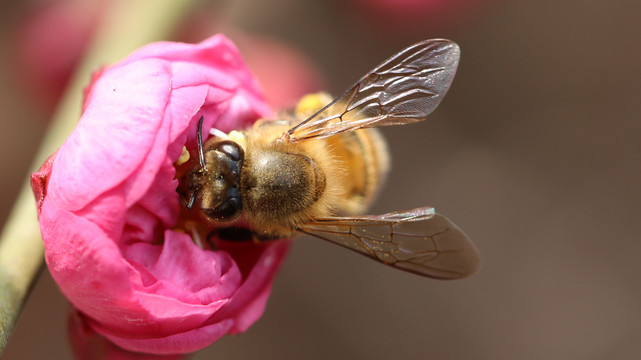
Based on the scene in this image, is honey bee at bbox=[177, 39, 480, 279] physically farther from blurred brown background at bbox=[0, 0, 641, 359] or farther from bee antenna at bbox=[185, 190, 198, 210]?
blurred brown background at bbox=[0, 0, 641, 359]

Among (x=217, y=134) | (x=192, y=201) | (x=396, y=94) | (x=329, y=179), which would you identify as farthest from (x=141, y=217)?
(x=396, y=94)

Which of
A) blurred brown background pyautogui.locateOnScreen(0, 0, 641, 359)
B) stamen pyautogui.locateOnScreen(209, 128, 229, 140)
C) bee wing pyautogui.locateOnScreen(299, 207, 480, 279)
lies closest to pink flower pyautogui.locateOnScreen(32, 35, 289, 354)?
stamen pyautogui.locateOnScreen(209, 128, 229, 140)

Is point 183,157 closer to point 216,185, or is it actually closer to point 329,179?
point 216,185

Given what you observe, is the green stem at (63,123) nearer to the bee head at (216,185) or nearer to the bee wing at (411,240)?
the bee head at (216,185)

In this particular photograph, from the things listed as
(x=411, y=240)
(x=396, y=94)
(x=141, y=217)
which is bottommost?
(x=141, y=217)

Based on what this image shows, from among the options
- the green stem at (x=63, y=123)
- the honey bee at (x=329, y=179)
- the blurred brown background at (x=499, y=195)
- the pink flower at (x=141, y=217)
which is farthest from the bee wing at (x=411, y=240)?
the blurred brown background at (x=499, y=195)

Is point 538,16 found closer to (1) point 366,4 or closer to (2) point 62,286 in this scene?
(1) point 366,4

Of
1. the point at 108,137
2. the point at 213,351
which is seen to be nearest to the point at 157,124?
the point at 108,137
